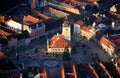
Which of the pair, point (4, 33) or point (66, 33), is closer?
point (66, 33)

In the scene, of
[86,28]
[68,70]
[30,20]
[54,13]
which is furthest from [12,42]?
[54,13]

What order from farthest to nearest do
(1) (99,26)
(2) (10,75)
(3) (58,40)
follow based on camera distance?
(1) (99,26), (3) (58,40), (2) (10,75)

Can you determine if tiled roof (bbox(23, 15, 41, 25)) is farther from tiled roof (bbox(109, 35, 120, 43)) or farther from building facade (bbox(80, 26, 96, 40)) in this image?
tiled roof (bbox(109, 35, 120, 43))

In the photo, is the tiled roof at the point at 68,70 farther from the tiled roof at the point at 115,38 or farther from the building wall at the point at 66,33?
the tiled roof at the point at 115,38

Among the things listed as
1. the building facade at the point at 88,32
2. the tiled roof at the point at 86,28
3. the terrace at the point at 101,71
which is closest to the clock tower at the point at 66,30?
the building facade at the point at 88,32

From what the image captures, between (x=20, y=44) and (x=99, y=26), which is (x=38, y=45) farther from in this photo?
(x=99, y=26)

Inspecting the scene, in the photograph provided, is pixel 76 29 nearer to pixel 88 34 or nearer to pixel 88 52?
pixel 88 34

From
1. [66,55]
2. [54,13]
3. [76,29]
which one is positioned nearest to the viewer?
[66,55]

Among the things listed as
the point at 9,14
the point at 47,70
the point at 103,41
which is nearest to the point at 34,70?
the point at 47,70

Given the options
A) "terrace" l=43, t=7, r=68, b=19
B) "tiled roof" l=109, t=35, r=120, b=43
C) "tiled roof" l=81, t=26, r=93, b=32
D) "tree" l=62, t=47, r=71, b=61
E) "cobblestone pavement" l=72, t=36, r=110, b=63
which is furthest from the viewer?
"terrace" l=43, t=7, r=68, b=19

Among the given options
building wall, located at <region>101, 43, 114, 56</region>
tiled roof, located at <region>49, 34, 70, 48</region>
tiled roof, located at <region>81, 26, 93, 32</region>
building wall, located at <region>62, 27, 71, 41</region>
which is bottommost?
building wall, located at <region>101, 43, 114, 56</region>

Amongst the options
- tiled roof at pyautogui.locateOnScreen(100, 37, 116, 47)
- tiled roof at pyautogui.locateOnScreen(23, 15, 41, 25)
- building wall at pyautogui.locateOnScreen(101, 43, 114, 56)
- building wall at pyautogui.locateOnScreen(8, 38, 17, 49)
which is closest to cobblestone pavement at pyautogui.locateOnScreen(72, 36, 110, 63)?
building wall at pyautogui.locateOnScreen(101, 43, 114, 56)
